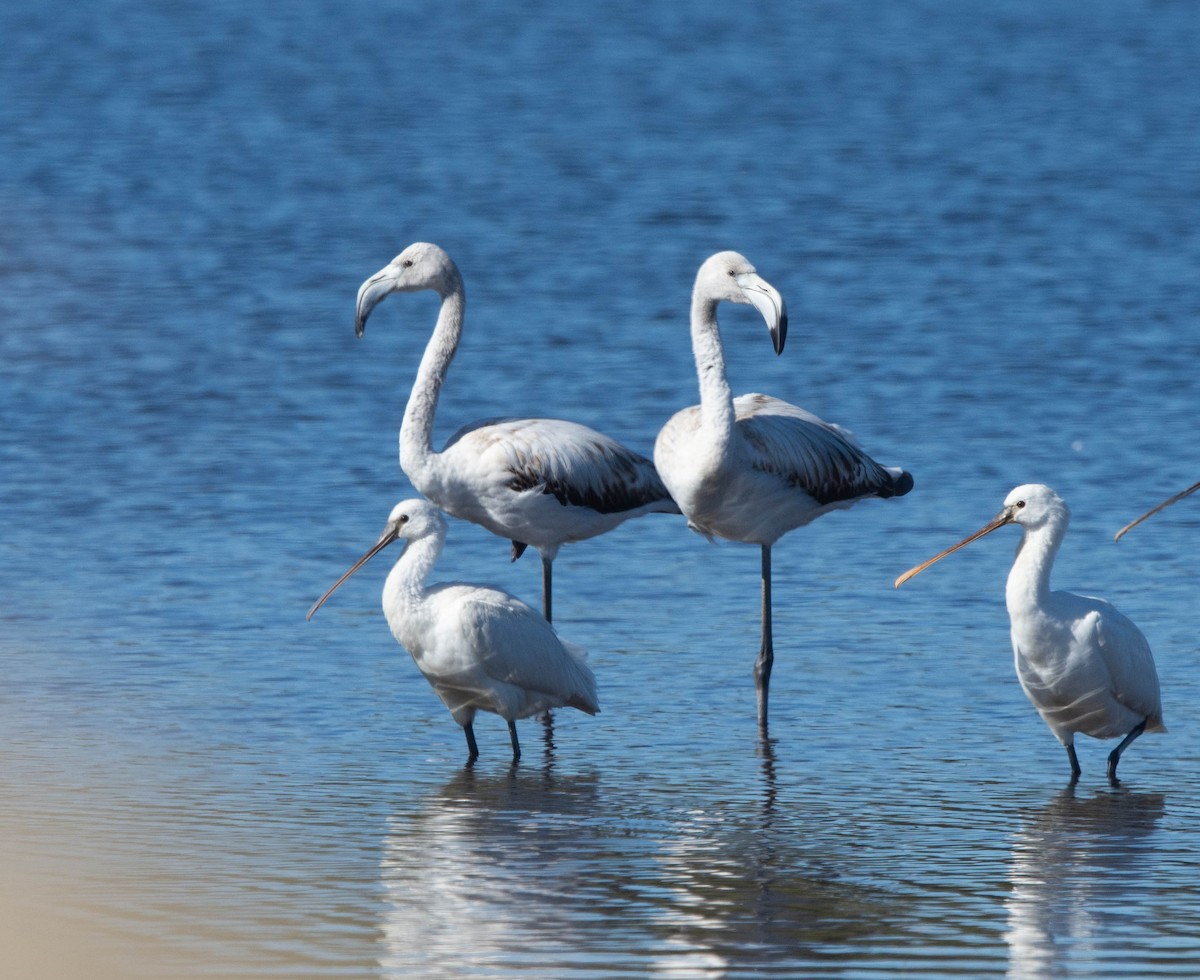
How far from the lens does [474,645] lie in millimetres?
9023

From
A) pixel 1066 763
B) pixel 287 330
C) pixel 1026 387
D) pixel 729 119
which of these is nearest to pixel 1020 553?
pixel 1066 763

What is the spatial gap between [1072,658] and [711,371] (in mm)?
2321

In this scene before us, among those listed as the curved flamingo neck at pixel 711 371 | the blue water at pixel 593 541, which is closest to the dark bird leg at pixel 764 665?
the blue water at pixel 593 541

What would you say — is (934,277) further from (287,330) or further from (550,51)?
(550,51)

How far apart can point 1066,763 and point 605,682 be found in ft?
6.81

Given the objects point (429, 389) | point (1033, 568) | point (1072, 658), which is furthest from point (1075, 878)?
point (429, 389)

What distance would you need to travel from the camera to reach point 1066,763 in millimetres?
9078

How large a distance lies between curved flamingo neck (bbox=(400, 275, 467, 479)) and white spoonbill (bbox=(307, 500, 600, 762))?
3.54ft

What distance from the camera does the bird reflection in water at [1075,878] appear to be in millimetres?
6762

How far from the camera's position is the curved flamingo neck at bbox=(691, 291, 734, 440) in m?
10.2

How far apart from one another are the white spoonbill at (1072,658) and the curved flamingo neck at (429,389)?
2839mm

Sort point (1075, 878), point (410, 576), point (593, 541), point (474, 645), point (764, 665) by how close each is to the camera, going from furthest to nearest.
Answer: point (593, 541), point (764, 665), point (410, 576), point (474, 645), point (1075, 878)

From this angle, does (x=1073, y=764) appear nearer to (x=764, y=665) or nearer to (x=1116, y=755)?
(x=1116, y=755)

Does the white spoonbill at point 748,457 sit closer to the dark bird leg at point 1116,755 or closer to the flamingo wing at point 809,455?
the flamingo wing at point 809,455
